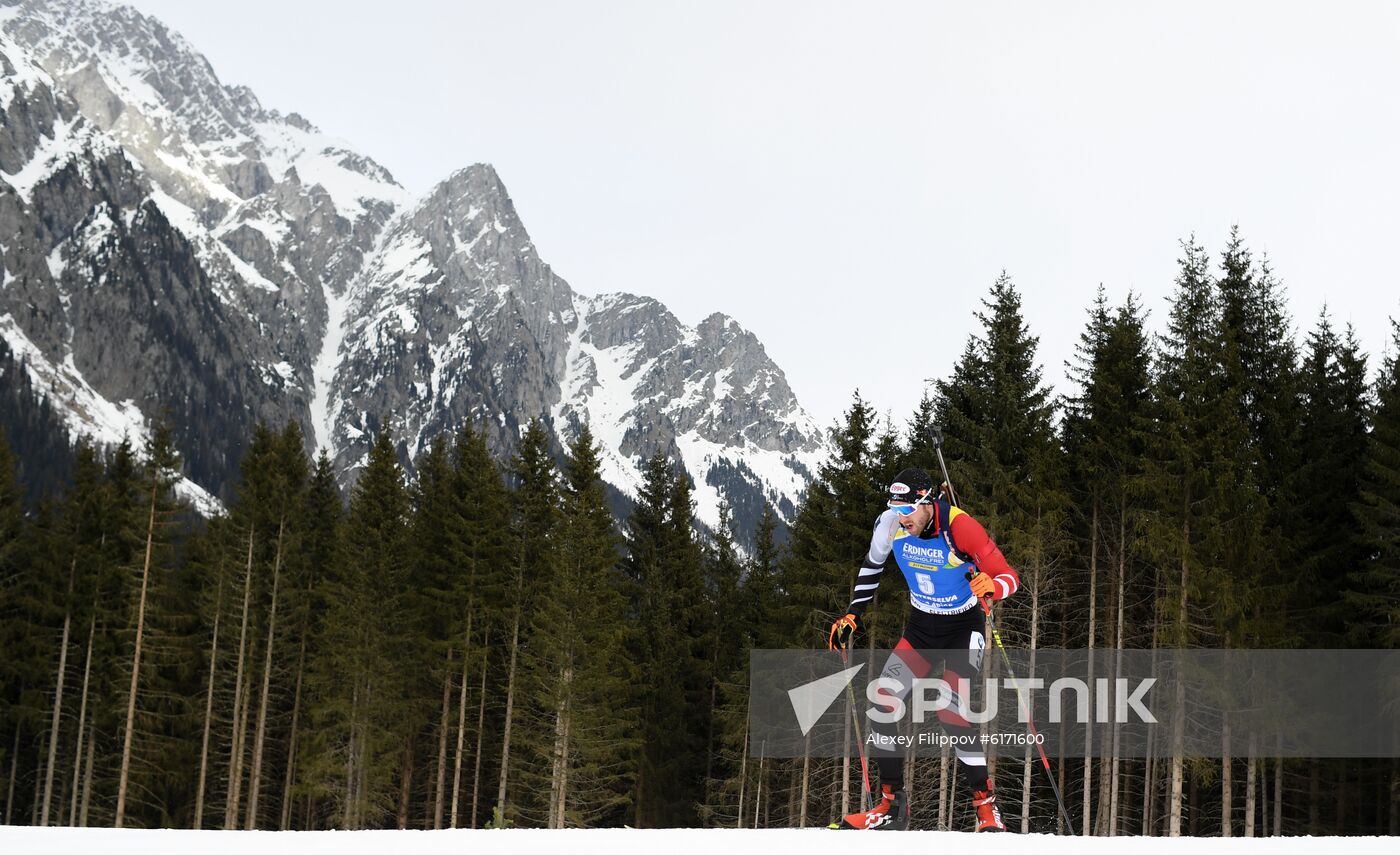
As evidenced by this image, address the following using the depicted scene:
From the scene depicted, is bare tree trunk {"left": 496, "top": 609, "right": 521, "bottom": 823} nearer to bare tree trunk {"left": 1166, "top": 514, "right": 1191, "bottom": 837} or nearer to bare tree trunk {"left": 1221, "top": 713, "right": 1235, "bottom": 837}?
bare tree trunk {"left": 1166, "top": 514, "right": 1191, "bottom": 837}

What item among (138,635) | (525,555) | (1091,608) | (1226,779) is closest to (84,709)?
(138,635)

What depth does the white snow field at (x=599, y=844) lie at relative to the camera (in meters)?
5.33

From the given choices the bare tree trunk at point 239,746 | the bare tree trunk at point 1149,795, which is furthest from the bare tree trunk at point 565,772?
→ the bare tree trunk at point 1149,795

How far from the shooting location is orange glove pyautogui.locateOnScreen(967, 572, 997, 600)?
24.8 ft

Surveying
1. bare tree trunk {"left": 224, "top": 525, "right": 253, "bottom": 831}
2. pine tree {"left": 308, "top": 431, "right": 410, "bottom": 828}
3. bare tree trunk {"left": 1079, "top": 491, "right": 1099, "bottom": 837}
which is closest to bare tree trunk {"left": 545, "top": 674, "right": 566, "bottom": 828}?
pine tree {"left": 308, "top": 431, "right": 410, "bottom": 828}

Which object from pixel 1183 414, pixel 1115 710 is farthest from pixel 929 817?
pixel 1183 414

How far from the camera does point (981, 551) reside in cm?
768

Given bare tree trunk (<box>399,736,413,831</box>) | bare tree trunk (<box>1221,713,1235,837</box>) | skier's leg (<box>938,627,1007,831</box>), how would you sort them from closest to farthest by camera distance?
skier's leg (<box>938,627,1007,831</box>), bare tree trunk (<box>1221,713,1235,837</box>), bare tree trunk (<box>399,736,413,831</box>)

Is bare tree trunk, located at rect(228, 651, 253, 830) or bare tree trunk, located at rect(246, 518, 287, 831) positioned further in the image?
bare tree trunk, located at rect(246, 518, 287, 831)

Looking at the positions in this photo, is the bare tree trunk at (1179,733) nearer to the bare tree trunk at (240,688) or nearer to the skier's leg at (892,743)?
the skier's leg at (892,743)

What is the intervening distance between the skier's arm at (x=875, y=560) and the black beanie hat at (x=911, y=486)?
0.87 ft

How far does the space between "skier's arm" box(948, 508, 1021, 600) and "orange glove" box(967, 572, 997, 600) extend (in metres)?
0.02

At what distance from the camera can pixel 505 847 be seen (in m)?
5.55

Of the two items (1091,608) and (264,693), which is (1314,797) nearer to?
(1091,608)
